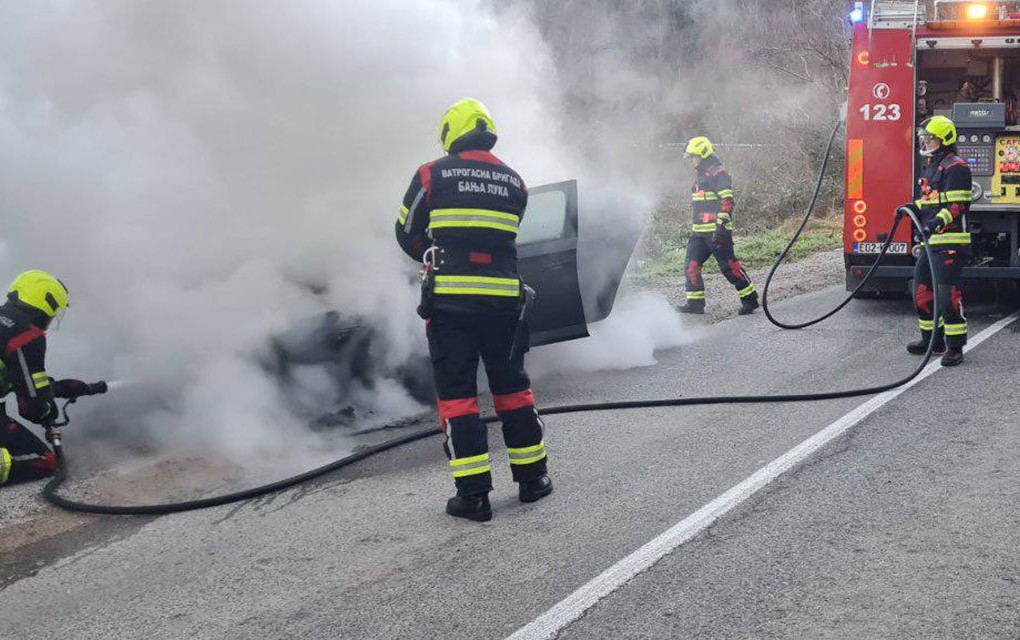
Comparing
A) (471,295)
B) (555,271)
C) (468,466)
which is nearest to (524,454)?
(468,466)

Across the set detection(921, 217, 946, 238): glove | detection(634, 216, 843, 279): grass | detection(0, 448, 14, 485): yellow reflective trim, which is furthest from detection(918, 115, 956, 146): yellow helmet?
detection(0, 448, 14, 485): yellow reflective trim

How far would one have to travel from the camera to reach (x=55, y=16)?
6430mm

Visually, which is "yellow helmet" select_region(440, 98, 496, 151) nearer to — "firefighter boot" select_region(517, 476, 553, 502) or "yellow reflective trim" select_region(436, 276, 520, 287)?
"yellow reflective trim" select_region(436, 276, 520, 287)

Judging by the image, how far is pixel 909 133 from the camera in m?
9.16

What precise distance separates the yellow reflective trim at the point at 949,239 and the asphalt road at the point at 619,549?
1826mm

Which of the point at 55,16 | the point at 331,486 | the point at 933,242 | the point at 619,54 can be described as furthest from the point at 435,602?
the point at 619,54

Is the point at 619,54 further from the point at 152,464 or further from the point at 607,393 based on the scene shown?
the point at 152,464

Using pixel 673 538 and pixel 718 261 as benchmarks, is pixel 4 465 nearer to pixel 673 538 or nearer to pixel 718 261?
pixel 673 538

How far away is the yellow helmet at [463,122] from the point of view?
4574 mm

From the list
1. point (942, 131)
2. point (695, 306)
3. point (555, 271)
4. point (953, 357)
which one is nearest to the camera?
point (555, 271)

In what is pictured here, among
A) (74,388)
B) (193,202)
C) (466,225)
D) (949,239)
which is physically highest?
(193,202)

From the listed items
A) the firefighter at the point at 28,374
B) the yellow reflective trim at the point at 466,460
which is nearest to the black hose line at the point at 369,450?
the firefighter at the point at 28,374

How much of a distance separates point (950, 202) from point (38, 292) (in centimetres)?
615

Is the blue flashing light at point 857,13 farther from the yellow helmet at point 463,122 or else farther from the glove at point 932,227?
the yellow helmet at point 463,122
